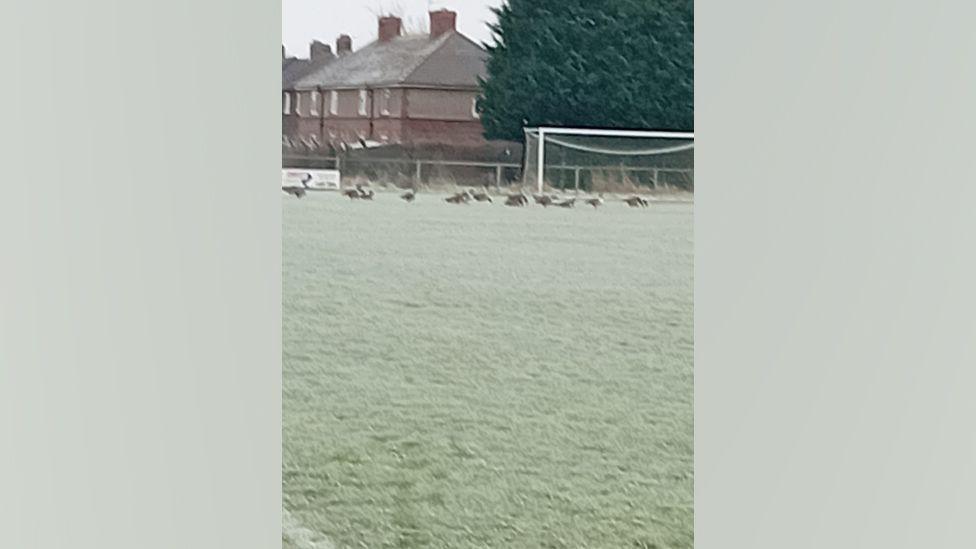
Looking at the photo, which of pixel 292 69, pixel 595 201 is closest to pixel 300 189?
pixel 292 69

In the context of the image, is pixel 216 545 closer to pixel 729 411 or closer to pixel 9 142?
pixel 9 142

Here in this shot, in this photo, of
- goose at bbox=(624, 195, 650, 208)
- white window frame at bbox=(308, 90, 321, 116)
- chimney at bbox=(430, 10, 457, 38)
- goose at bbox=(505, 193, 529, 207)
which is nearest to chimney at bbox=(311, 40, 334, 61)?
white window frame at bbox=(308, 90, 321, 116)

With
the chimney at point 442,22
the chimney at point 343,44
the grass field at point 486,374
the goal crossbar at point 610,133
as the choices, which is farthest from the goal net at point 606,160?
the chimney at point 343,44

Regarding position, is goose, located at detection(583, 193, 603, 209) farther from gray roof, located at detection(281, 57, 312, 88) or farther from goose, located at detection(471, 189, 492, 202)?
gray roof, located at detection(281, 57, 312, 88)

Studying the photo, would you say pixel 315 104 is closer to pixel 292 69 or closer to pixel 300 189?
pixel 292 69

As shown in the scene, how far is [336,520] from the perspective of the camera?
4758 millimetres

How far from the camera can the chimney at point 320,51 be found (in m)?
4.84

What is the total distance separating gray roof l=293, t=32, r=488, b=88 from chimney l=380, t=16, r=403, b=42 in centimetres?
2

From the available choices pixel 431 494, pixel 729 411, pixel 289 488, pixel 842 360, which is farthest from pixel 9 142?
pixel 842 360

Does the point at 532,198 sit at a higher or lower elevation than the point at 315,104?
lower

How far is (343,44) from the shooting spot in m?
4.89

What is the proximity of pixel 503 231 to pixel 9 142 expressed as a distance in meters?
1.77

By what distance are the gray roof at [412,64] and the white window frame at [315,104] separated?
0.04 m

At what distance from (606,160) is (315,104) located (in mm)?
1137
